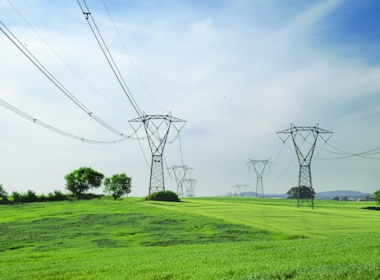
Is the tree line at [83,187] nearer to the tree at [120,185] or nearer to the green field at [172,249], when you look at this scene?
the tree at [120,185]

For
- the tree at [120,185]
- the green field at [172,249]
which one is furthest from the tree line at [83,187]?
the green field at [172,249]

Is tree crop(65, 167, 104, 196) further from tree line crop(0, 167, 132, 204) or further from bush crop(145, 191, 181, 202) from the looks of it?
bush crop(145, 191, 181, 202)

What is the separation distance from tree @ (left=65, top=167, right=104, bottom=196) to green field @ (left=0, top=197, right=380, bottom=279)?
71597mm

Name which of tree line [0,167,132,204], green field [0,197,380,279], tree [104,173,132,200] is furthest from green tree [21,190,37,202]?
green field [0,197,380,279]

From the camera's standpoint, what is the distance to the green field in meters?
15.5

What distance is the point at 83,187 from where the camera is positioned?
4670 inches

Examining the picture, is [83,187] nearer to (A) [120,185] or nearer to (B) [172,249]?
(A) [120,185]

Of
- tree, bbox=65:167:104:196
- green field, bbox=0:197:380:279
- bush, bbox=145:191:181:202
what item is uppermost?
tree, bbox=65:167:104:196

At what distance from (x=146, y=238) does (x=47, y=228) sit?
12.1 meters

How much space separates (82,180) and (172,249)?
98231mm

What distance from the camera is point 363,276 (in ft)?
44.6

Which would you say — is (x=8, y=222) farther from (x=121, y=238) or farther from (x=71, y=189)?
(x=71, y=189)

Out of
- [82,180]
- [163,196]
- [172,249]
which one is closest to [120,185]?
[82,180]

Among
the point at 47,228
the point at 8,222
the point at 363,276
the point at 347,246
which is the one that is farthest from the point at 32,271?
the point at 8,222
